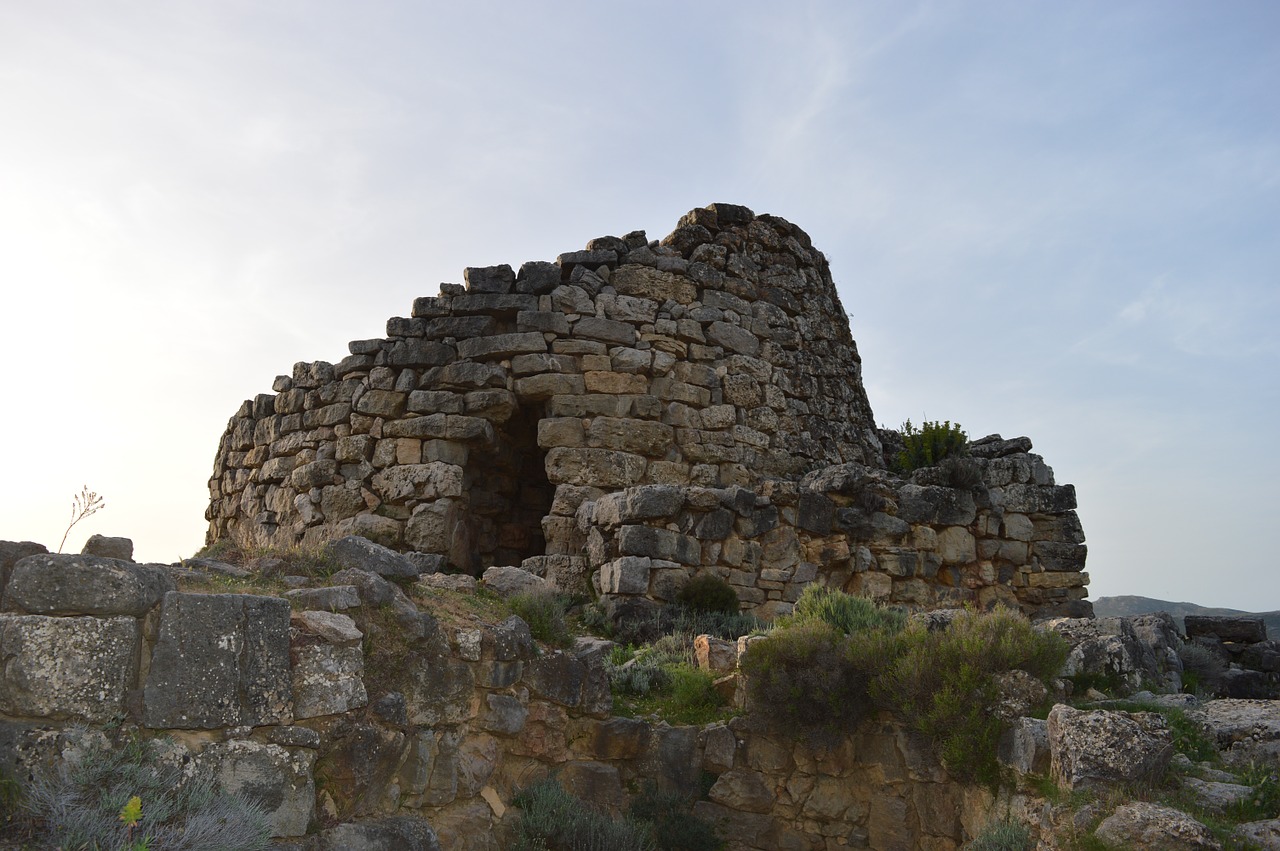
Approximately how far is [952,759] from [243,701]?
3854mm

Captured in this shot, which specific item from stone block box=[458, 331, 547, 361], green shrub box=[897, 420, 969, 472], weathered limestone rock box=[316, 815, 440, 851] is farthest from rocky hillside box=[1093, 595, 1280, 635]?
weathered limestone rock box=[316, 815, 440, 851]

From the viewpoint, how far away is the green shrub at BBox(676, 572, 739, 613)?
9.12 m

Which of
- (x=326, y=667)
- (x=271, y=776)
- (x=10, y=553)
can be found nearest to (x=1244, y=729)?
(x=326, y=667)

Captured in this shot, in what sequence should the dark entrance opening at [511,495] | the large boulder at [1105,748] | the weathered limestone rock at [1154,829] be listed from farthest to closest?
the dark entrance opening at [511,495] < the large boulder at [1105,748] < the weathered limestone rock at [1154,829]

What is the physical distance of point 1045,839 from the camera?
16.6 feet

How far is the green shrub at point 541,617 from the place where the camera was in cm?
712

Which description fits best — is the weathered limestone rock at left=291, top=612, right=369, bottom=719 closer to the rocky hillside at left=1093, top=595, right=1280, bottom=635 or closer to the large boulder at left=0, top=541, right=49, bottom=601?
the large boulder at left=0, top=541, right=49, bottom=601

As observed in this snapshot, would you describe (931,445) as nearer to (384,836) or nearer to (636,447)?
(636,447)

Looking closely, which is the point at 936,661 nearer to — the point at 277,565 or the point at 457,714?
the point at 457,714

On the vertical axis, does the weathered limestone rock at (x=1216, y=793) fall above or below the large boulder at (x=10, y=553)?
below

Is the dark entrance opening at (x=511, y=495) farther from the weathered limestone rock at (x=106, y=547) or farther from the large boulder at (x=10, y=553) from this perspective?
the large boulder at (x=10, y=553)

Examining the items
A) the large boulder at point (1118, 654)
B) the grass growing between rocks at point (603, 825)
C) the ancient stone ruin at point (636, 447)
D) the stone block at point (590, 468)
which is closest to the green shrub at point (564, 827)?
the grass growing between rocks at point (603, 825)

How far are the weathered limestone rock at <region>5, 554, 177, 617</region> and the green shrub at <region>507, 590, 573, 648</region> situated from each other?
3.08m

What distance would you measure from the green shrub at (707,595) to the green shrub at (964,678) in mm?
2802
